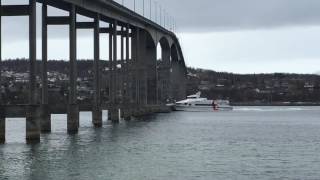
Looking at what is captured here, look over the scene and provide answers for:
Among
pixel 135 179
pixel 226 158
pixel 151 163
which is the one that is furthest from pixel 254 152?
pixel 135 179

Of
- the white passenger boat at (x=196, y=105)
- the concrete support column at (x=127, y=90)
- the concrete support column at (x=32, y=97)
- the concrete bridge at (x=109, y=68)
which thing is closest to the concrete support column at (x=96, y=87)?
the concrete bridge at (x=109, y=68)

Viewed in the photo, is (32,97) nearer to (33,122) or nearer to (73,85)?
(33,122)

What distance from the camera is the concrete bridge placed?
202 feet

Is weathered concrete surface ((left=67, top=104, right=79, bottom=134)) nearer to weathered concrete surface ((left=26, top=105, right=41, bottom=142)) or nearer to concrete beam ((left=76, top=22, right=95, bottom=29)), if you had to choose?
weathered concrete surface ((left=26, top=105, right=41, bottom=142))

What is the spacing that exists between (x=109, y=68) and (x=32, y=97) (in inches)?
1816

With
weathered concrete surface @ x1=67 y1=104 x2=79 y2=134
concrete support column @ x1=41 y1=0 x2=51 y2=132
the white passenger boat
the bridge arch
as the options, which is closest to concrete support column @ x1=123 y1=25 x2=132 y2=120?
the bridge arch

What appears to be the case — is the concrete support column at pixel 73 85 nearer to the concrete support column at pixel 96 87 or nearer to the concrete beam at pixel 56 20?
the concrete beam at pixel 56 20

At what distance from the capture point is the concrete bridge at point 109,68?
61562mm

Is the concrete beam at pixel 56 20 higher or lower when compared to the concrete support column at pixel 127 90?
higher

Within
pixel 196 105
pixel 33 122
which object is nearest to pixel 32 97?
pixel 33 122

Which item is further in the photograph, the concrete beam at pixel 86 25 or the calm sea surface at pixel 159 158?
the concrete beam at pixel 86 25

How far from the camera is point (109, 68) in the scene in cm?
10825

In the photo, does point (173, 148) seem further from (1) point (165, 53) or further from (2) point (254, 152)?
(1) point (165, 53)

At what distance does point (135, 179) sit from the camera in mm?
37812
